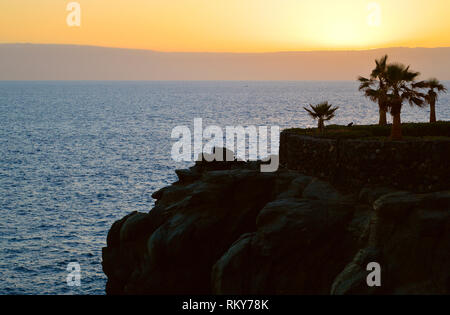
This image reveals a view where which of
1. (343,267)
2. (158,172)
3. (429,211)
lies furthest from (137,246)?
(158,172)

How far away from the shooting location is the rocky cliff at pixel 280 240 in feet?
84.1

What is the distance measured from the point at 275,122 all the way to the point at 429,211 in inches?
4802

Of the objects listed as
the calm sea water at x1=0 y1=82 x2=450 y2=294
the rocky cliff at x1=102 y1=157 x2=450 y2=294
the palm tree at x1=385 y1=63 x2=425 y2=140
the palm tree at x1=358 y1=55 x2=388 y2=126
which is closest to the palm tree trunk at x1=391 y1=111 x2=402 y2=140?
the palm tree at x1=385 y1=63 x2=425 y2=140

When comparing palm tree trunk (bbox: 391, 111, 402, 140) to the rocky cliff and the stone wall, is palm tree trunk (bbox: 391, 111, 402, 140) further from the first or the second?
the rocky cliff

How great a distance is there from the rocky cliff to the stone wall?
0.80 m

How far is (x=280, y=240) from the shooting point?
92.2 ft

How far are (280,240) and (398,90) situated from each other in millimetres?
10902

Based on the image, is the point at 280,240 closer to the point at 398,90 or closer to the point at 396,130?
the point at 396,130

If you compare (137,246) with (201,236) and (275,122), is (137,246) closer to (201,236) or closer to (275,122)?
(201,236)

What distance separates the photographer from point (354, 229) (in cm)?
2820

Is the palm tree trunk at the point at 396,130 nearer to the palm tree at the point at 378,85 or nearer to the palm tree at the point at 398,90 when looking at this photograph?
the palm tree at the point at 398,90

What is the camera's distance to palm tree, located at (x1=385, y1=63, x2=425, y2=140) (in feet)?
102

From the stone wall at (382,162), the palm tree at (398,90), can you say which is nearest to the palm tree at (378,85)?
the palm tree at (398,90)

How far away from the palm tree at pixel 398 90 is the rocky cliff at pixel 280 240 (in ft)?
14.0
